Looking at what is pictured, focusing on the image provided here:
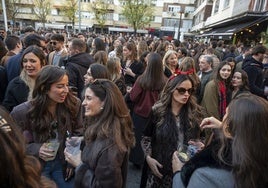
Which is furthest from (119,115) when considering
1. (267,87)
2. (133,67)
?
(267,87)

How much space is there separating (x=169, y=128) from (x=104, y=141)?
93 cm

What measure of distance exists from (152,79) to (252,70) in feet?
10.4

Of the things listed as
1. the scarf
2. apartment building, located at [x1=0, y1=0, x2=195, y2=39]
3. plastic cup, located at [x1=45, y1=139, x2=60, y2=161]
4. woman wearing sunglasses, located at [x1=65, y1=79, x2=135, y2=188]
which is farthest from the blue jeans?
apartment building, located at [x1=0, y1=0, x2=195, y2=39]

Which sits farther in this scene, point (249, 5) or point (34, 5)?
point (34, 5)

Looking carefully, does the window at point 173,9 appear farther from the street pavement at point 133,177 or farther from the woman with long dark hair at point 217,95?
the street pavement at point 133,177

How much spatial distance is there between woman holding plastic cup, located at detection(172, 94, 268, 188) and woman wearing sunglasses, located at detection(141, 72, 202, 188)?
105 centimetres

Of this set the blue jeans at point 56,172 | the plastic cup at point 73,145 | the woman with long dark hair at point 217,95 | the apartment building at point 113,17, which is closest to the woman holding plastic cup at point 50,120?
the blue jeans at point 56,172

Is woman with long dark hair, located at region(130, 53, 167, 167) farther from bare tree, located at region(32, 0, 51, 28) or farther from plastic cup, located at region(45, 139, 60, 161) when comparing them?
bare tree, located at region(32, 0, 51, 28)

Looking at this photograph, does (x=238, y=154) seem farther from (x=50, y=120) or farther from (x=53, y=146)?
(x=50, y=120)

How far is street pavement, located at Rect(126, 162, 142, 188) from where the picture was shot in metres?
4.33

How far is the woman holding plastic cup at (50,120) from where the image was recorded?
98.1 inches

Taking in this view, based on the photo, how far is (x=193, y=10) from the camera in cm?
6397

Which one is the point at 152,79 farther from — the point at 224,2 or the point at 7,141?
the point at 224,2

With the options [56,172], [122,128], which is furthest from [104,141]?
[56,172]
